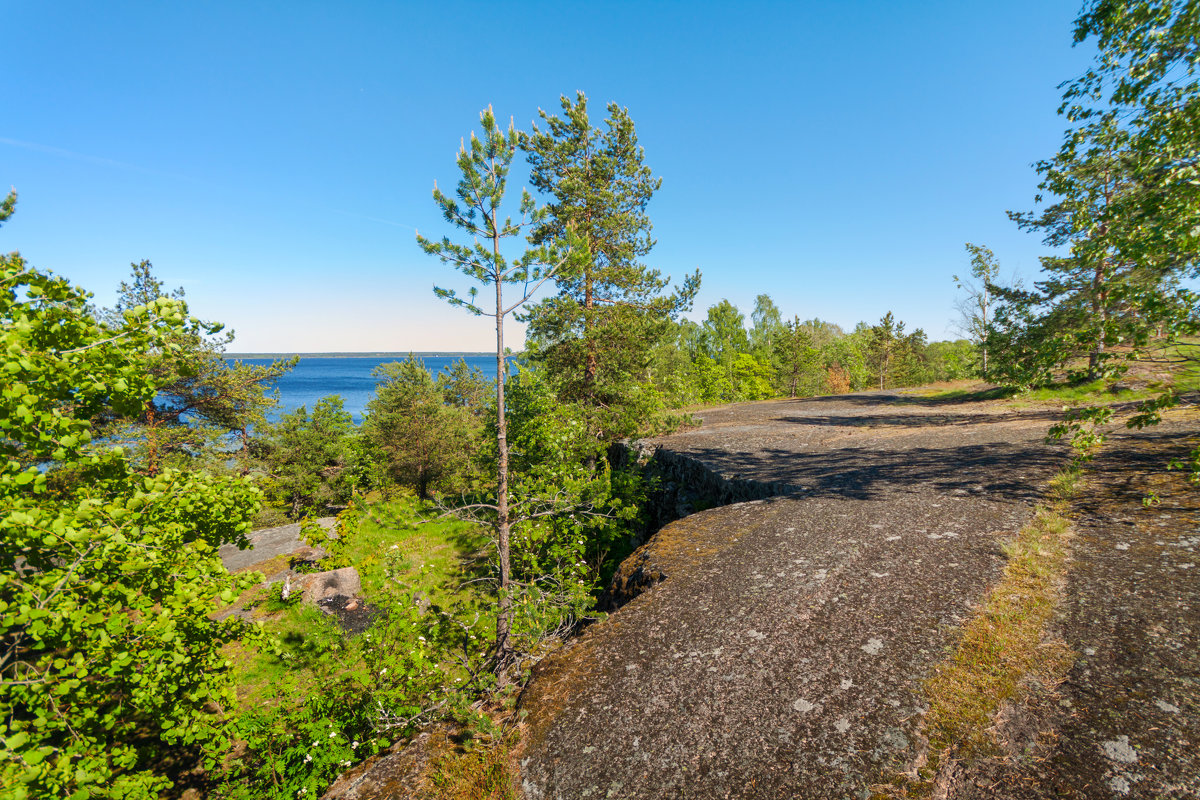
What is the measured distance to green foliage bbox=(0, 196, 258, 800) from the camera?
257 centimetres

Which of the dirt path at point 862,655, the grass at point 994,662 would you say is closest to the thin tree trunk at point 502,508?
the dirt path at point 862,655

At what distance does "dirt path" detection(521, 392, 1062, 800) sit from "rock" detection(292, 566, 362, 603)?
37.3 ft

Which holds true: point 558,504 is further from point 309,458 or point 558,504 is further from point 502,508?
point 309,458

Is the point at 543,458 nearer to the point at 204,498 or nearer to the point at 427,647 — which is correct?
the point at 427,647

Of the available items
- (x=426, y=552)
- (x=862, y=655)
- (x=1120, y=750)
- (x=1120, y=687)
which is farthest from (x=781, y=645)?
(x=426, y=552)

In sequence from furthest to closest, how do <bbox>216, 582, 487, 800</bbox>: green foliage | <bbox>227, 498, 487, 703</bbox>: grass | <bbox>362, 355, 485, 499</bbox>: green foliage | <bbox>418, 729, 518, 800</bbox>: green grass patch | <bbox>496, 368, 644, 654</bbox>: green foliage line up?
<bbox>362, 355, 485, 499</bbox>: green foliage < <bbox>496, 368, 644, 654</bbox>: green foliage < <bbox>227, 498, 487, 703</bbox>: grass < <bbox>216, 582, 487, 800</bbox>: green foliage < <bbox>418, 729, 518, 800</bbox>: green grass patch

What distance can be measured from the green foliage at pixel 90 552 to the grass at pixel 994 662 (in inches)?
184

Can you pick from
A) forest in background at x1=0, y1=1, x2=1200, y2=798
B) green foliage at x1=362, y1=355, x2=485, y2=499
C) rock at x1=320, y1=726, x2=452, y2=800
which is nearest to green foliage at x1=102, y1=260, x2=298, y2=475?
forest in background at x1=0, y1=1, x2=1200, y2=798

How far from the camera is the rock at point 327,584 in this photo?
13.0m

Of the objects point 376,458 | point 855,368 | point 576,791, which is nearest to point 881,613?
point 576,791

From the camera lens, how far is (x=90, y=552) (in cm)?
304

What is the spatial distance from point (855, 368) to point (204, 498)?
57.7m

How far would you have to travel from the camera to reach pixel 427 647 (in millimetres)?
6641

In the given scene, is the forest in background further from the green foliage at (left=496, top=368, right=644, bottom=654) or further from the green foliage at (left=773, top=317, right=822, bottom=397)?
the green foliage at (left=773, top=317, right=822, bottom=397)
